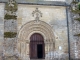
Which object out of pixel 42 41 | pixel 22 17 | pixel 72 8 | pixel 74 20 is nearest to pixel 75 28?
pixel 74 20

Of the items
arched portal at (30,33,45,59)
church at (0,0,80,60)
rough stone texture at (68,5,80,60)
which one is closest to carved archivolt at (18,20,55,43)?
church at (0,0,80,60)

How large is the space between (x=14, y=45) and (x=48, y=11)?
4237 millimetres

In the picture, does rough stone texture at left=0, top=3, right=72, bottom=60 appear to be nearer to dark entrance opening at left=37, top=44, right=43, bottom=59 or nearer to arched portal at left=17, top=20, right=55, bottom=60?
arched portal at left=17, top=20, right=55, bottom=60

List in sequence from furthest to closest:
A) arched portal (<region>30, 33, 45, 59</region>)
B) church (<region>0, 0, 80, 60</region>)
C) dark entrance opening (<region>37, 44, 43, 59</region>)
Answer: dark entrance opening (<region>37, 44, 43, 59</region>) < arched portal (<region>30, 33, 45, 59</region>) < church (<region>0, 0, 80, 60</region>)

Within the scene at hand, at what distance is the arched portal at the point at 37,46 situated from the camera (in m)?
15.8

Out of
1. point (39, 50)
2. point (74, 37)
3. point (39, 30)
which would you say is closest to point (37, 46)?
point (39, 50)

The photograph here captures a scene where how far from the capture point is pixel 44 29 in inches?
626

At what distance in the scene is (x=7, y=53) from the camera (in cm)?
1392

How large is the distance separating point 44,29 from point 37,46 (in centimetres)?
151

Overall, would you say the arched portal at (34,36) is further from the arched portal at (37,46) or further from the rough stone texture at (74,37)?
the rough stone texture at (74,37)

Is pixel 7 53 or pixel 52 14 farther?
pixel 52 14

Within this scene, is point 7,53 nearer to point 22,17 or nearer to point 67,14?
point 22,17

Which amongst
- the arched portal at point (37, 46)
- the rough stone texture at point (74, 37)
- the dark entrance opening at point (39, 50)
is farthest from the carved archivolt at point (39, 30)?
the rough stone texture at point (74, 37)

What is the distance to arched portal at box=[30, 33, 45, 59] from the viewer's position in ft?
52.0
